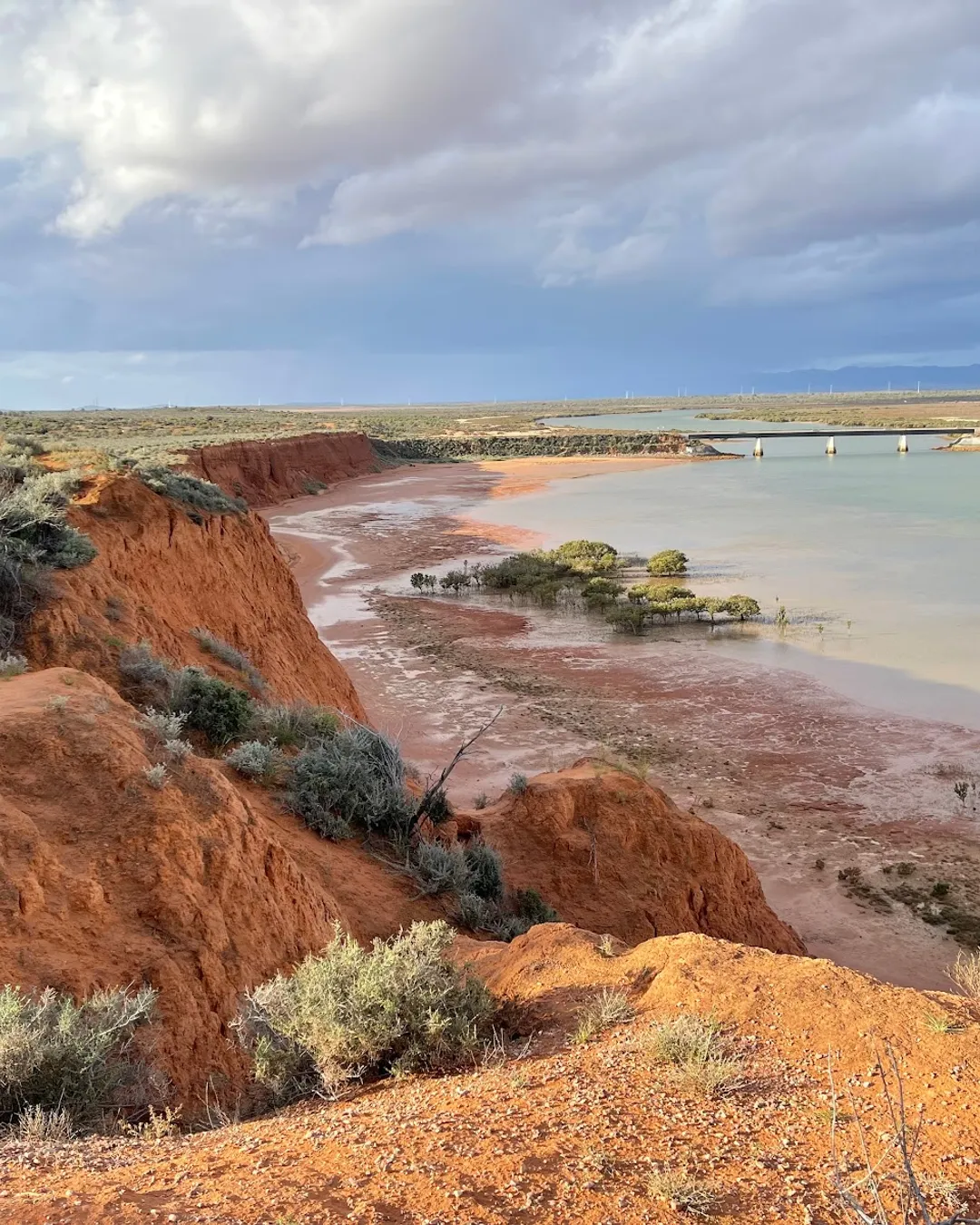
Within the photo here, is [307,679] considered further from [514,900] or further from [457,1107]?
[457,1107]

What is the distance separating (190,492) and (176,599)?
3.42 metres

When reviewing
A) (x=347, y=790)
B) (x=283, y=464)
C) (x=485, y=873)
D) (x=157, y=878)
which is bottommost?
(x=485, y=873)

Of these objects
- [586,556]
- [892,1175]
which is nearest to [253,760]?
[892,1175]

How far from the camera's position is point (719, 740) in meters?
18.1

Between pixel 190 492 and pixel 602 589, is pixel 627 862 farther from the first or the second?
pixel 602 589

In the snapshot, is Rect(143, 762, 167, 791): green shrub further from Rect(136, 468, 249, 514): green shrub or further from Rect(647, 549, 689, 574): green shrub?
Rect(647, 549, 689, 574): green shrub

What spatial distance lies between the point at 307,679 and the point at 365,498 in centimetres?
4919

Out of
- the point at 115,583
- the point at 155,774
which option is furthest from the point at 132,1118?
the point at 115,583

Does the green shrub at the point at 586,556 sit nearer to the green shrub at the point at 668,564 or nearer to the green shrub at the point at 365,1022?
the green shrub at the point at 668,564

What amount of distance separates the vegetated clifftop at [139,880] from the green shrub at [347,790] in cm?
112

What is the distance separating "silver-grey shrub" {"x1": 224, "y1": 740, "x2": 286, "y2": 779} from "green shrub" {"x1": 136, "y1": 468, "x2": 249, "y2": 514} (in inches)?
321

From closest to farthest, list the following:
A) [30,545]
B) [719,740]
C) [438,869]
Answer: [438,869] → [30,545] → [719,740]

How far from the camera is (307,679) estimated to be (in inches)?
623

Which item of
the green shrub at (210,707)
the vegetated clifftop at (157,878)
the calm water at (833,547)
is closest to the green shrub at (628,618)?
the calm water at (833,547)
